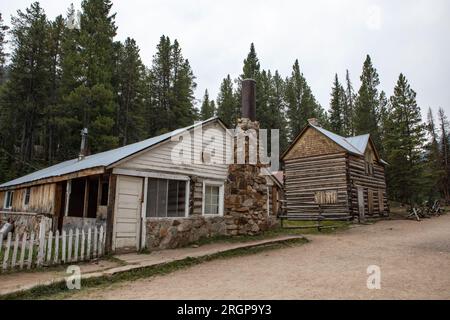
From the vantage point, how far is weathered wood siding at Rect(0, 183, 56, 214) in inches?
565

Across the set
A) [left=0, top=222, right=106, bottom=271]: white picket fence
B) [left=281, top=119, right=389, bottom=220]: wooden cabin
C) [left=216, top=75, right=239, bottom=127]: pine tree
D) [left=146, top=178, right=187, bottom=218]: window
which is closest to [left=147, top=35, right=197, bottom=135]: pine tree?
[left=216, top=75, right=239, bottom=127]: pine tree

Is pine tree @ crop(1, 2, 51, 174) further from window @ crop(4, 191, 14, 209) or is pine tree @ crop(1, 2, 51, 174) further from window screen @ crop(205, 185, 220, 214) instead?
window screen @ crop(205, 185, 220, 214)

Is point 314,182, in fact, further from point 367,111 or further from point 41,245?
point 367,111

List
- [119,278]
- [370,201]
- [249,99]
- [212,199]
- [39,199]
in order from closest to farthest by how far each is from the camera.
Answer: [119,278], [212,199], [39,199], [249,99], [370,201]

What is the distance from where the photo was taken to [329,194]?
22797 millimetres

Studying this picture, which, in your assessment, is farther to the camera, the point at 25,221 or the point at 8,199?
the point at 8,199

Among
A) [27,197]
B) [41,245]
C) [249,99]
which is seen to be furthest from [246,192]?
[27,197]

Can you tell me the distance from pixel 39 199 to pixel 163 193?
792cm

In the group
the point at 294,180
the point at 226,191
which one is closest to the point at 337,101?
the point at 294,180

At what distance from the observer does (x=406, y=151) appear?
111 ft

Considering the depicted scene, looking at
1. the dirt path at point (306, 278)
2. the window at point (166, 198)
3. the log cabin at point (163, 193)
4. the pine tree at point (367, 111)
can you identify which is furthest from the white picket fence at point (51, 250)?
the pine tree at point (367, 111)

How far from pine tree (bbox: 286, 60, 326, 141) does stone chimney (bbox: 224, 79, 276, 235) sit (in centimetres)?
4392

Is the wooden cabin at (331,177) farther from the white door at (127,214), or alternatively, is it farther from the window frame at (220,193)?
the white door at (127,214)
